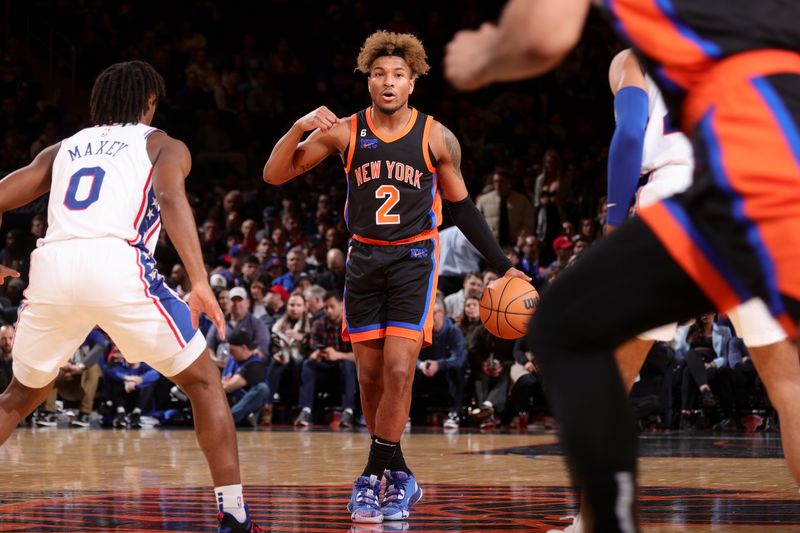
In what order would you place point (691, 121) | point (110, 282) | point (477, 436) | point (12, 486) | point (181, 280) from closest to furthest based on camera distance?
point (691, 121), point (110, 282), point (12, 486), point (477, 436), point (181, 280)

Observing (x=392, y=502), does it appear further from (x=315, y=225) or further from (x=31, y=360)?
(x=315, y=225)

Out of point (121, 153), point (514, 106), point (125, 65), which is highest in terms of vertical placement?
point (514, 106)

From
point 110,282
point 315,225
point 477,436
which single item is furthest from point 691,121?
point 315,225

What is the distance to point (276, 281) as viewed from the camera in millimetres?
13484

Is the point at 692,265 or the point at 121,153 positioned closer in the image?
the point at 692,265

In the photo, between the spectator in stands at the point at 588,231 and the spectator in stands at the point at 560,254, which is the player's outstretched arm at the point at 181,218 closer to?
the spectator in stands at the point at 560,254

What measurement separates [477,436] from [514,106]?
695 cm

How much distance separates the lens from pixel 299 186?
16516 mm

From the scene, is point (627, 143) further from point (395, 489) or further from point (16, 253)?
point (16, 253)

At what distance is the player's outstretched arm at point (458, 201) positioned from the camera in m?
5.23

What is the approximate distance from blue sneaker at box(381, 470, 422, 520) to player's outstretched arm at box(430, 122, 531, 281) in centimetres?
109

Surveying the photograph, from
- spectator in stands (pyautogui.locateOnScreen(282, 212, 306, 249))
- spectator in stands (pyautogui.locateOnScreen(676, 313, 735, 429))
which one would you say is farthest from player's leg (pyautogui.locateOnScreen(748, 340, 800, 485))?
spectator in stands (pyautogui.locateOnScreen(282, 212, 306, 249))

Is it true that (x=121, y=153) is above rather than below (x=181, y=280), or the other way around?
below

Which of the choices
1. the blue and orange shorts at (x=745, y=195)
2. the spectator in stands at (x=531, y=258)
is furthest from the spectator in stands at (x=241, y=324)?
the blue and orange shorts at (x=745, y=195)
